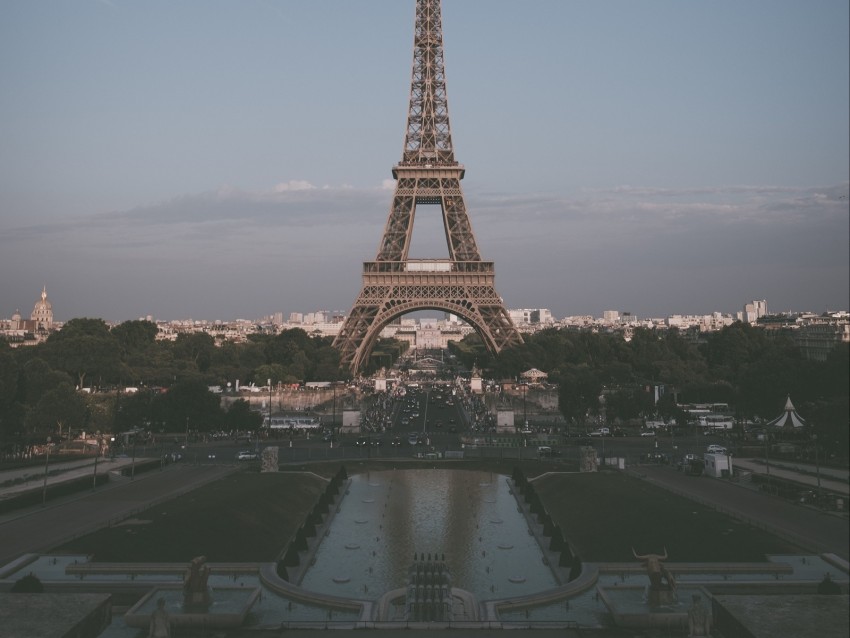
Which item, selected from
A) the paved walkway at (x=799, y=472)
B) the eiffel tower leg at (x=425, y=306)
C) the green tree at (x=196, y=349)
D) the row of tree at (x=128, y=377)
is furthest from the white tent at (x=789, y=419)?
the green tree at (x=196, y=349)

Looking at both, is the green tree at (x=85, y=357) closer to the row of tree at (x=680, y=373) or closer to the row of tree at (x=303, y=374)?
the row of tree at (x=303, y=374)

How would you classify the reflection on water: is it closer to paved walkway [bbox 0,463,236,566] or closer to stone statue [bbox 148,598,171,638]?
stone statue [bbox 148,598,171,638]

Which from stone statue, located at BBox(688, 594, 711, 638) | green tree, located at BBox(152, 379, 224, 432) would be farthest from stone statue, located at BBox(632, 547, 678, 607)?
green tree, located at BBox(152, 379, 224, 432)

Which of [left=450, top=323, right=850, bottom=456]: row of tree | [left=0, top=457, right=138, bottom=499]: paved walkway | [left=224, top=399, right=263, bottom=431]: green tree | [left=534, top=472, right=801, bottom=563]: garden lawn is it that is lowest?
[left=534, top=472, right=801, bottom=563]: garden lawn

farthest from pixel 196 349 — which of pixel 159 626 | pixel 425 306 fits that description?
pixel 159 626

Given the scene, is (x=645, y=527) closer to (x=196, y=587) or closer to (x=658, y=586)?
(x=658, y=586)

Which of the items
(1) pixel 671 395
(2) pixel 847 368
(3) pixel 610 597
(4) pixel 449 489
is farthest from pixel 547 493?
(1) pixel 671 395

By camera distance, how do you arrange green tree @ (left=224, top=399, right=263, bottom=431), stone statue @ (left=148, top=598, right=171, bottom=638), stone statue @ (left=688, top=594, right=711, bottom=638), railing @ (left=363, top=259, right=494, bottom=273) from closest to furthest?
1. stone statue @ (left=148, top=598, right=171, bottom=638)
2. stone statue @ (left=688, top=594, right=711, bottom=638)
3. green tree @ (left=224, top=399, right=263, bottom=431)
4. railing @ (left=363, top=259, right=494, bottom=273)
